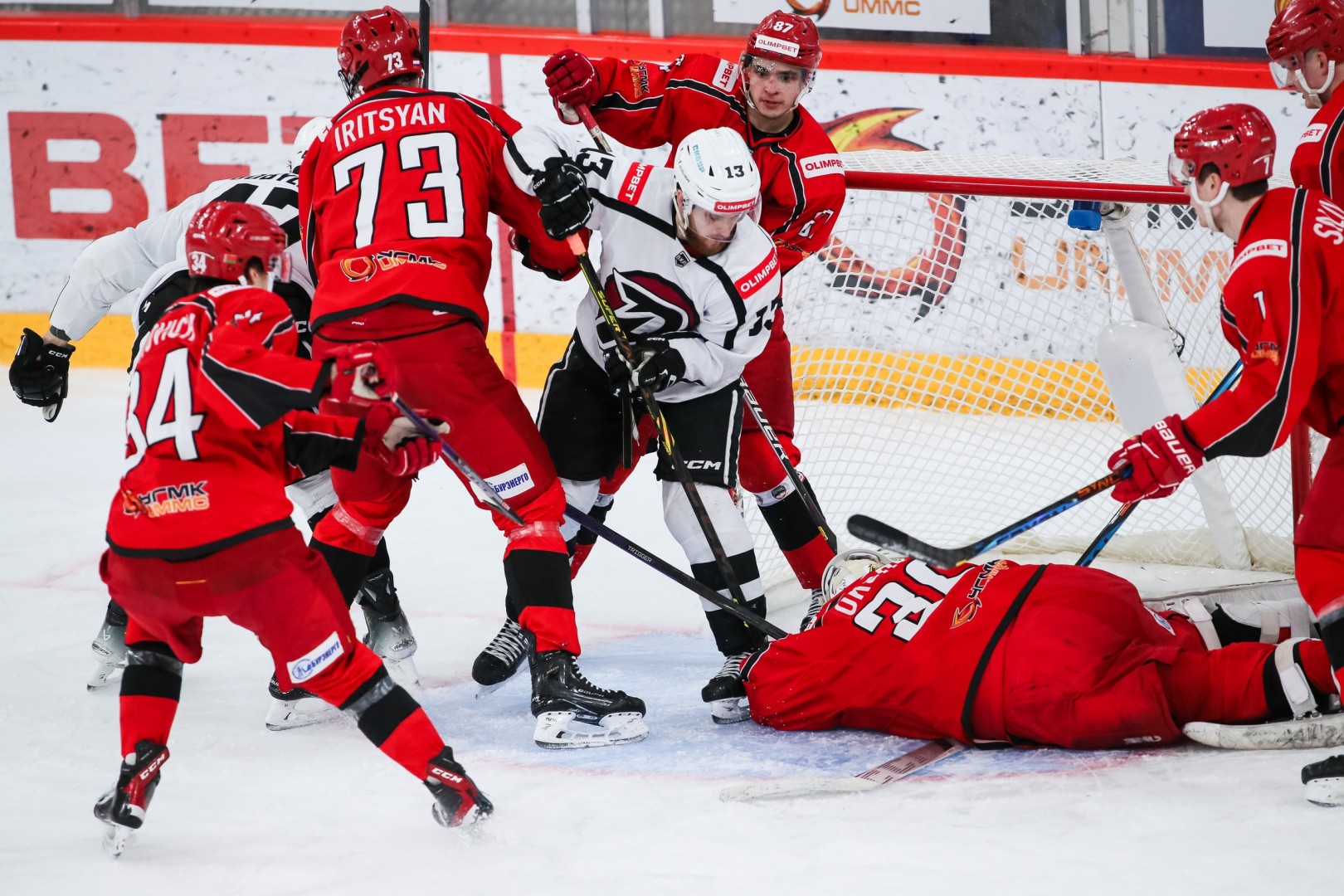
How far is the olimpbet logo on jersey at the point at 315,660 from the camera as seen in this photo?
2201 mm

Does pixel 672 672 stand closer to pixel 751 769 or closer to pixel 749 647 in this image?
pixel 749 647

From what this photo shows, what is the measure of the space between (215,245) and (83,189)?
4203 millimetres

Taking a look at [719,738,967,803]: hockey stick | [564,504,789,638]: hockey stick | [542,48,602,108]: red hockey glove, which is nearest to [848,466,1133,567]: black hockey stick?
[719,738,967,803]: hockey stick

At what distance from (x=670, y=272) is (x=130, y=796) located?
1409mm

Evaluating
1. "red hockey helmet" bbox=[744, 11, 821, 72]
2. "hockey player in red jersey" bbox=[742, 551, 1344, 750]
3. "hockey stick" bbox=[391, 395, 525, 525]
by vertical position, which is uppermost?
"red hockey helmet" bbox=[744, 11, 821, 72]

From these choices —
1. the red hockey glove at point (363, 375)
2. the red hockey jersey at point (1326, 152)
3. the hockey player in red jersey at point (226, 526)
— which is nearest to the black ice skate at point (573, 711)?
the hockey player in red jersey at point (226, 526)

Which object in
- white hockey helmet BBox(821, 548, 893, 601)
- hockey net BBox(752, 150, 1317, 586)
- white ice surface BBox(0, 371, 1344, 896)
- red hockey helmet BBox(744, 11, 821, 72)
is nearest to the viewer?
white ice surface BBox(0, 371, 1344, 896)

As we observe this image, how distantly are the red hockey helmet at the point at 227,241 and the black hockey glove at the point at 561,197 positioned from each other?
63 centimetres

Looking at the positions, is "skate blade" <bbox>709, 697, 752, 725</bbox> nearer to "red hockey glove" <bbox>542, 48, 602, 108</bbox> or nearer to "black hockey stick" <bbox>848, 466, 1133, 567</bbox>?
"black hockey stick" <bbox>848, 466, 1133, 567</bbox>

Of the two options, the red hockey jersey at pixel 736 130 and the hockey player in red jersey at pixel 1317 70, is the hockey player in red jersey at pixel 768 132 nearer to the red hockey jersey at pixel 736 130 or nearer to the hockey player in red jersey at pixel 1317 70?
the red hockey jersey at pixel 736 130

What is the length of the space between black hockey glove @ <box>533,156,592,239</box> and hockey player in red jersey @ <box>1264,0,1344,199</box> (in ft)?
4.88

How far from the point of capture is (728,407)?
2986 mm

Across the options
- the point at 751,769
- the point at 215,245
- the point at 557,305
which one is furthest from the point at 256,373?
the point at 557,305

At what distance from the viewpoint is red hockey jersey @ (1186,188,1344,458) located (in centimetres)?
220
